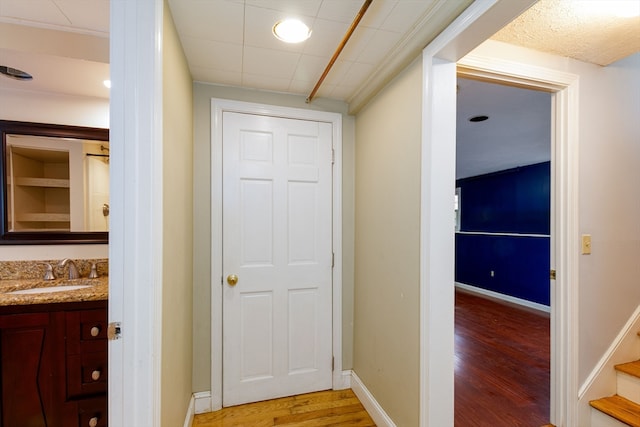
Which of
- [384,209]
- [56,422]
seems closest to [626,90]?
[384,209]

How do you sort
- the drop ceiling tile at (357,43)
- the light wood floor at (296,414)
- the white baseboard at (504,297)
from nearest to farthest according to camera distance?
the drop ceiling tile at (357,43)
the light wood floor at (296,414)
the white baseboard at (504,297)

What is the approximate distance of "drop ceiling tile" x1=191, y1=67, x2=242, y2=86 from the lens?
185cm

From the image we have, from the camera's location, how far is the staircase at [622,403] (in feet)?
5.35

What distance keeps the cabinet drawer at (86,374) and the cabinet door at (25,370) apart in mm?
99

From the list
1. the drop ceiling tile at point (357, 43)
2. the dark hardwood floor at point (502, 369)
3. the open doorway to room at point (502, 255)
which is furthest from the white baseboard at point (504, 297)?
the drop ceiling tile at point (357, 43)

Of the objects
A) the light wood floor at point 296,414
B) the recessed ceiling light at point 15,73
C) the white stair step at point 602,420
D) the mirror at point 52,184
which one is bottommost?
the light wood floor at point 296,414

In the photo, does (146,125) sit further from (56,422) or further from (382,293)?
(56,422)

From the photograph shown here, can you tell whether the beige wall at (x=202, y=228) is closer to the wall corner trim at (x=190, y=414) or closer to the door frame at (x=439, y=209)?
the wall corner trim at (x=190, y=414)

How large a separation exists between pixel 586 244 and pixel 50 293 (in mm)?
3149

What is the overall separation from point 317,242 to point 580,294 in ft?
5.55

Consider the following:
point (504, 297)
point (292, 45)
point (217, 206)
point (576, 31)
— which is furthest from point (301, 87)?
point (504, 297)

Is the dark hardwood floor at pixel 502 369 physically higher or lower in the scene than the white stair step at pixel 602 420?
lower

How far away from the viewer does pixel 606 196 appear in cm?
181

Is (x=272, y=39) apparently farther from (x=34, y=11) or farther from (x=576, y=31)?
(x=576, y=31)
